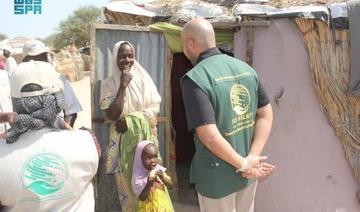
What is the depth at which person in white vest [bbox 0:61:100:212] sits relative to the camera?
198cm

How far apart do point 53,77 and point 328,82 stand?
350 cm

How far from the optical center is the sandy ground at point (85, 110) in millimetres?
6112

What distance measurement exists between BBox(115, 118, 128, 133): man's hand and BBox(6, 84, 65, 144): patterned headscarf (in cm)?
256

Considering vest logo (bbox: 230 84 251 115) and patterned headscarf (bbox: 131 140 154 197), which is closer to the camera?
vest logo (bbox: 230 84 251 115)

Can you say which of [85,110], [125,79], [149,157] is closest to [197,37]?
[149,157]

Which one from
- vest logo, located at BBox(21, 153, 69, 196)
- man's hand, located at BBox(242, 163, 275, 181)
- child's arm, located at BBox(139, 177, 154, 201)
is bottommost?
child's arm, located at BBox(139, 177, 154, 201)

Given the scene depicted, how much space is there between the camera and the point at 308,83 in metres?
5.12

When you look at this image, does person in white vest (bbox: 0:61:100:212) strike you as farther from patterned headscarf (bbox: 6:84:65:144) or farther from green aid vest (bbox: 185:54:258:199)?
green aid vest (bbox: 185:54:258:199)

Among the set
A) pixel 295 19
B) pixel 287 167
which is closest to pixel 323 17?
pixel 295 19

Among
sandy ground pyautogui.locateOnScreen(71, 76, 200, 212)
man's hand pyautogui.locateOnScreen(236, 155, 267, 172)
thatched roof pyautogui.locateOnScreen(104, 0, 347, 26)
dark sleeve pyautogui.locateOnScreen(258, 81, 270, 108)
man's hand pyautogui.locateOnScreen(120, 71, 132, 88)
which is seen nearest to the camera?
man's hand pyautogui.locateOnScreen(236, 155, 267, 172)

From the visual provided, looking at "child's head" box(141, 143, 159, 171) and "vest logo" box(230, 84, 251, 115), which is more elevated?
"vest logo" box(230, 84, 251, 115)

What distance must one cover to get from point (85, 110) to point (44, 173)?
42.7 feet

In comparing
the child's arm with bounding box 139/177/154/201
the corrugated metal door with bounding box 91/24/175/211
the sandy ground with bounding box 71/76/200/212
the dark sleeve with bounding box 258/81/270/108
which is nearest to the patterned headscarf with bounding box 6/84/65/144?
the dark sleeve with bounding box 258/81/270/108

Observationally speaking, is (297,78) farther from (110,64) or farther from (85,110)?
(85,110)
